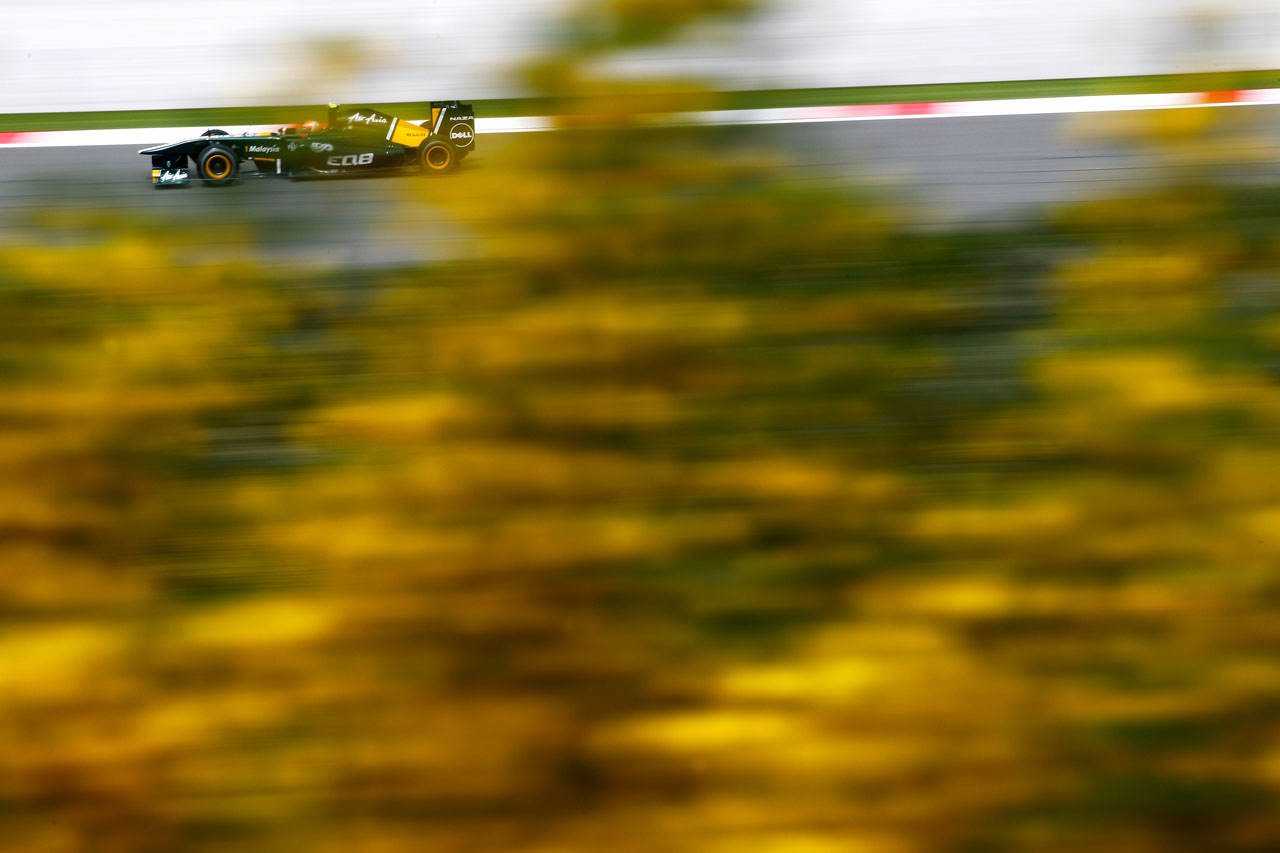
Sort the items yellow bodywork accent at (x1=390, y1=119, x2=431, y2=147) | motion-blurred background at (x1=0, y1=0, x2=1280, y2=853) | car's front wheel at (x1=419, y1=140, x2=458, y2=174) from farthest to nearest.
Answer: yellow bodywork accent at (x1=390, y1=119, x2=431, y2=147) < motion-blurred background at (x1=0, y1=0, x2=1280, y2=853) < car's front wheel at (x1=419, y1=140, x2=458, y2=174)

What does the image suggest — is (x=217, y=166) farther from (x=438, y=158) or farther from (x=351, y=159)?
(x=438, y=158)

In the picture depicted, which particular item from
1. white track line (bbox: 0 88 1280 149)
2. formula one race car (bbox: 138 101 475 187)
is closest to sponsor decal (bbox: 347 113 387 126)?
formula one race car (bbox: 138 101 475 187)

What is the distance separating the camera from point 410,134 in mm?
1738

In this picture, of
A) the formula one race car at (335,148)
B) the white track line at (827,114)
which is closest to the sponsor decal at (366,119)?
the formula one race car at (335,148)

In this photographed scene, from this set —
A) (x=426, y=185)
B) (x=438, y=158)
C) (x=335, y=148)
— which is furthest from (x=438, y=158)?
(x=335, y=148)

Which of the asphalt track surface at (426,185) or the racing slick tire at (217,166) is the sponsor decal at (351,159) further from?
the racing slick tire at (217,166)

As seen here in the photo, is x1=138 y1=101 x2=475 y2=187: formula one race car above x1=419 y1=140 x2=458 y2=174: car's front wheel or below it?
above

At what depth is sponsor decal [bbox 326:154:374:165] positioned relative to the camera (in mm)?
1770

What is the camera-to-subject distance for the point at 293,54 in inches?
66.7

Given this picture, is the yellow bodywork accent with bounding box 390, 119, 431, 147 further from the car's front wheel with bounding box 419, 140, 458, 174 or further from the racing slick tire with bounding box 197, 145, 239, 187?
the racing slick tire with bounding box 197, 145, 239, 187

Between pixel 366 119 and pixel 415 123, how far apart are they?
4.2 inches

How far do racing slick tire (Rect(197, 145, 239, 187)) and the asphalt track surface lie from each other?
21mm

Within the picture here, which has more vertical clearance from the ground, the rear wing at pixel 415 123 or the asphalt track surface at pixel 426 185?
the rear wing at pixel 415 123

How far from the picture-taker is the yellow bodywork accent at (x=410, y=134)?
1.74m
